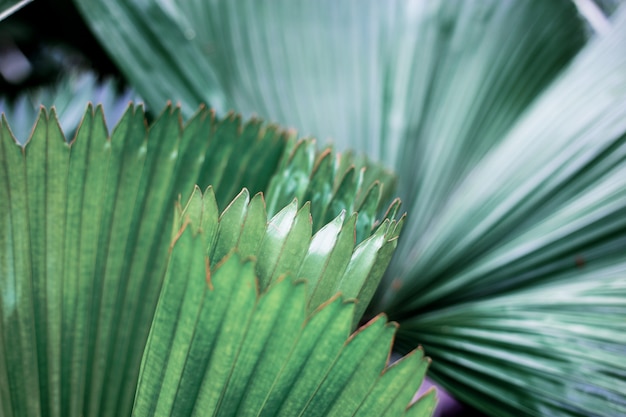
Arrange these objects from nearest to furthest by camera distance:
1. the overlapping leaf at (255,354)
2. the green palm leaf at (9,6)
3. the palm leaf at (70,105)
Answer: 1. the overlapping leaf at (255,354)
2. the green palm leaf at (9,6)
3. the palm leaf at (70,105)

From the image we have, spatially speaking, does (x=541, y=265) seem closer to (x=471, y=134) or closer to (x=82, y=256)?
(x=471, y=134)

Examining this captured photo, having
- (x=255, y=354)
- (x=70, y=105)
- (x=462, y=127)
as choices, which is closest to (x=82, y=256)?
(x=255, y=354)

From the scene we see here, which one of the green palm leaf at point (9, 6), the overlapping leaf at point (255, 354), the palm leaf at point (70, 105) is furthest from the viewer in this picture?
the palm leaf at point (70, 105)

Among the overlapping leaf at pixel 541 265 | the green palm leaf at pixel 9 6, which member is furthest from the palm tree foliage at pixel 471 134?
the green palm leaf at pixel 9 6

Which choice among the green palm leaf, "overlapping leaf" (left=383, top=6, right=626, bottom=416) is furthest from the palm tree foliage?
the green palm leaf

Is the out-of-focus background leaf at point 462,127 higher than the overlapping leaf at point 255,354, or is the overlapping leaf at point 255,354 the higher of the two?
the out-of-focus background leaf at point 462,127

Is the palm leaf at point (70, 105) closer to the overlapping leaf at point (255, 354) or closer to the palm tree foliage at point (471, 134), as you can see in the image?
the palm tree foliage at point (471, 134)
